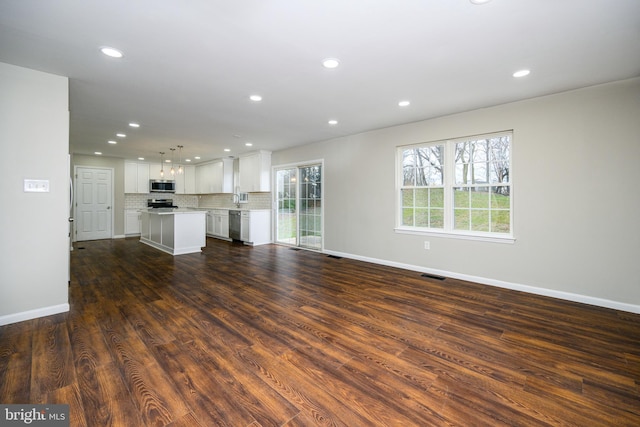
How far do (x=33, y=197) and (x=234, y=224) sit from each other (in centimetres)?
505

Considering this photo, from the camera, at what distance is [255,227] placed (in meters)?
7.34

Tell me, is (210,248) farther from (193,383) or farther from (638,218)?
(638,218)

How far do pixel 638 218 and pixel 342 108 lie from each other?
143 inches

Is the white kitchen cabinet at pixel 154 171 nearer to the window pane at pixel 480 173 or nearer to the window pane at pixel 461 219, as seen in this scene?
the window pane at pixel 461 219

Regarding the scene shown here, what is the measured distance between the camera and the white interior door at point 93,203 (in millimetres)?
7797

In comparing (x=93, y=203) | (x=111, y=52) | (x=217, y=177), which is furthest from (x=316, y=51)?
(x=93, y=203)

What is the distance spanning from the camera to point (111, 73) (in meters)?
2.91

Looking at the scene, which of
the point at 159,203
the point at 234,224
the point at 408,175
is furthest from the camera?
the point at 159,203

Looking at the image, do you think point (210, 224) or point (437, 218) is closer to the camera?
point (437, 218)

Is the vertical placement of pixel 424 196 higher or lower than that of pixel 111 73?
lower

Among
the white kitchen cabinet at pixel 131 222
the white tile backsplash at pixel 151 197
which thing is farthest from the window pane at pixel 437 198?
the white kitchen cabinet at pixel 131 222

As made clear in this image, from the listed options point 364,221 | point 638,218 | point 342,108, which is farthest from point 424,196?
point 638,218

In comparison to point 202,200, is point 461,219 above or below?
below

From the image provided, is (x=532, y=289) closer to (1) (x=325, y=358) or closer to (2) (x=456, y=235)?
(2) (x=456, y=235)
